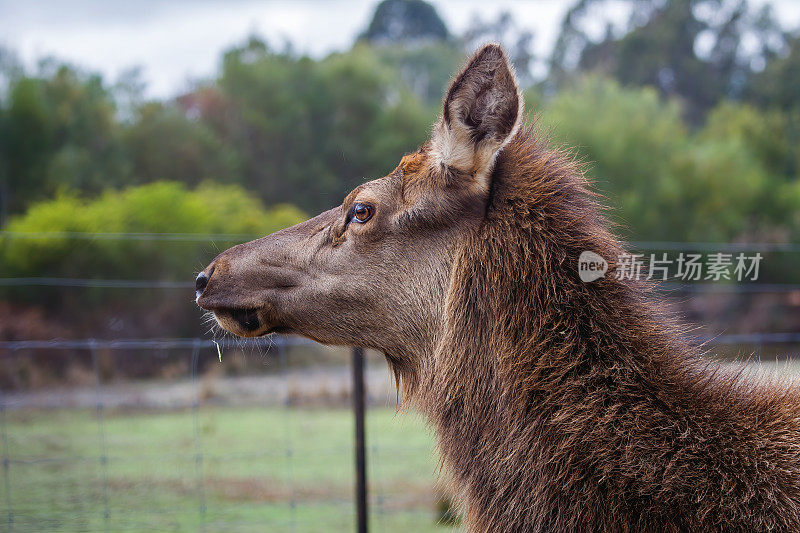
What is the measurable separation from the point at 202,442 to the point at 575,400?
29.9 ft

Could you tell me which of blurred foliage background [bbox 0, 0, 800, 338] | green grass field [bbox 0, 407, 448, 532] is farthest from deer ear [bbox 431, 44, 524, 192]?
blurred foliage background [bbox 0, 0, 800, 338]

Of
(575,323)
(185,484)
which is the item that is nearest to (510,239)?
(575,323)

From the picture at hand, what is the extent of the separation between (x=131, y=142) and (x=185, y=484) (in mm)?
18713

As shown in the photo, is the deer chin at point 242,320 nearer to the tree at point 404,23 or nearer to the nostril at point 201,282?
the nostril at point 201,282

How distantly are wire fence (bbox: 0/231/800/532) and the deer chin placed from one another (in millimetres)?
1749

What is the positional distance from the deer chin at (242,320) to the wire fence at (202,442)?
1.75 meters

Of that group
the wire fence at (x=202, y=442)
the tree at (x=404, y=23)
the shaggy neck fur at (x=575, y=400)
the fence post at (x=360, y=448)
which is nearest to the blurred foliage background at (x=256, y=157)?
the wire fence at (x=202, y=442)

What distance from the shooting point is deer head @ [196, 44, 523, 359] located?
8.41ft

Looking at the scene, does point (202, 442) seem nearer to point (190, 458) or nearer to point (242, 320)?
point (190, 458)

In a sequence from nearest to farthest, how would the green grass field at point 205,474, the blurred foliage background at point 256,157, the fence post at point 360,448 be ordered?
1. the fence post at point 360,448
2. the green grass field at point 205,474
3. the blurred foliage background at point 256,157

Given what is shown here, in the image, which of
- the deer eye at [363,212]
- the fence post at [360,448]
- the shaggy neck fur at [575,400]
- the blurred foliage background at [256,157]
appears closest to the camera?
the shaggy neck fur at [575,400]

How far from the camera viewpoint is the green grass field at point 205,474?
6.71m

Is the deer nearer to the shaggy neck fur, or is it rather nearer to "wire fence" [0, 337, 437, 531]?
the shaggy neck fur

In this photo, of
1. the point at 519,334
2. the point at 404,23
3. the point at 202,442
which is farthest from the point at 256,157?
the point at 404,23
